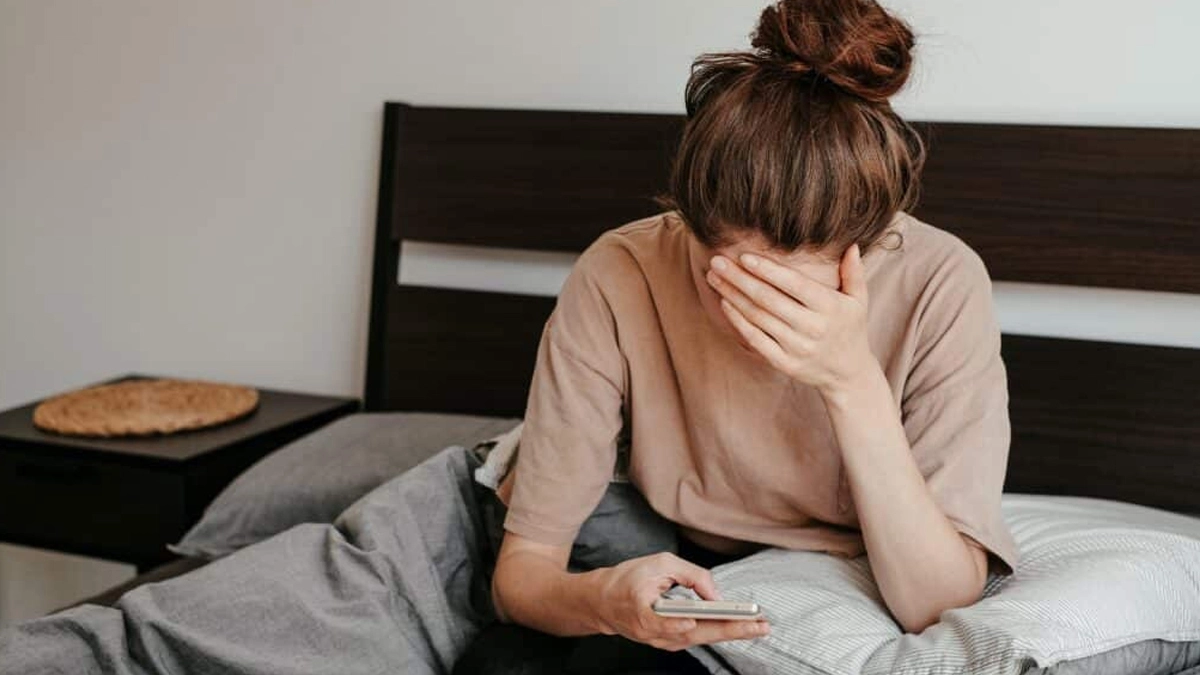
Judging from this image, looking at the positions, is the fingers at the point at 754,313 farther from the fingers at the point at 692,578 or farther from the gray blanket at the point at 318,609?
the gray blanket at the point at 318,609

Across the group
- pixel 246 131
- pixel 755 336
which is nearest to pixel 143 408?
pixel 246 131

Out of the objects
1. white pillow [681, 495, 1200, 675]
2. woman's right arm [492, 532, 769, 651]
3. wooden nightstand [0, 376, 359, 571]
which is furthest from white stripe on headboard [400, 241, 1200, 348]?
wooden nightstand [0, 376, 359, 571]

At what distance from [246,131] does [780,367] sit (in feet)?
4.36

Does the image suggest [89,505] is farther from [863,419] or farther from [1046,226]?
[1046,226]

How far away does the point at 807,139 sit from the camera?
87cm

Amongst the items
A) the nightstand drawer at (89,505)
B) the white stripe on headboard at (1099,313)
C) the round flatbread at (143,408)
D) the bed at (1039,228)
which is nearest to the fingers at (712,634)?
the bed at (1039,228)

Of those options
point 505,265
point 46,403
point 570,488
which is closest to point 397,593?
point 570,488

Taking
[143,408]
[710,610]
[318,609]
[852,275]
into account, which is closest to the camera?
[710,610]

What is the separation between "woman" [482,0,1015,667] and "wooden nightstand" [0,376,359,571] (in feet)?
2.10

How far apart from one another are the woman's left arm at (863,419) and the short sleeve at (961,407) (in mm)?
20

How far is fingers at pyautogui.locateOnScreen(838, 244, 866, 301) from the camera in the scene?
3.05 ft

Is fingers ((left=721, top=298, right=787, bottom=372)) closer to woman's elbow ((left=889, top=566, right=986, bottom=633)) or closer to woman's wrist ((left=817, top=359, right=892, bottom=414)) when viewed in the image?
woman's wrist ((left=817, top=359, right=892, bottom=414))

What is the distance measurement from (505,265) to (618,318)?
29.2 inches

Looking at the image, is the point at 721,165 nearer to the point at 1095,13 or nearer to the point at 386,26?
the point at 1095,13
